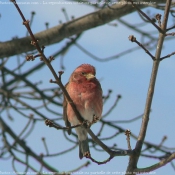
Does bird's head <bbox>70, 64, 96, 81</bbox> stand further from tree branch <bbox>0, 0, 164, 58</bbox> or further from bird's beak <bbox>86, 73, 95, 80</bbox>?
tree branch <bbox>0, 0, 164, 58</bbox>

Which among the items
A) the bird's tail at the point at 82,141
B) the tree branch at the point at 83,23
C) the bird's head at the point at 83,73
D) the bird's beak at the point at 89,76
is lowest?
the bird's tail at the point at 82,141

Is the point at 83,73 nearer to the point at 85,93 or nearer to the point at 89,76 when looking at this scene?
the point at 89,76

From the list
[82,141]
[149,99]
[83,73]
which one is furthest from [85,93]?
[149,99]

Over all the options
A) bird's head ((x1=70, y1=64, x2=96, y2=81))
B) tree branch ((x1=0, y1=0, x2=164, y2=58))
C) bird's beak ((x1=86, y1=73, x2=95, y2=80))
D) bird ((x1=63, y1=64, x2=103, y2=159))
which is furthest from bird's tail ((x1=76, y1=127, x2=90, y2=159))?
tree branch ((x1=0, y1=0, x2=164, y2=58))

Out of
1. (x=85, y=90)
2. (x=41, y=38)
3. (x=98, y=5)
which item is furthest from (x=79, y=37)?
(x=85, y=90)

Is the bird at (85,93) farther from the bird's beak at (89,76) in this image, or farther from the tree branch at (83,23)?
the tree branch at (83,23)

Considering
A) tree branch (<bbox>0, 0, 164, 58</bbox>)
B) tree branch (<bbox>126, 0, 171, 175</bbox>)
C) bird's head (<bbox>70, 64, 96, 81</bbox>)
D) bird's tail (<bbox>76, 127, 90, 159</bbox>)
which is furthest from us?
tree branch (<bbox>0, 0, 164, 58</bbox>)

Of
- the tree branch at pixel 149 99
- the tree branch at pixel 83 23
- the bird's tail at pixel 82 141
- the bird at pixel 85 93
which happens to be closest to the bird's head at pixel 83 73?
the bird at pixel 85 93

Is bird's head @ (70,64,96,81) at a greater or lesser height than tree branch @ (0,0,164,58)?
lesser

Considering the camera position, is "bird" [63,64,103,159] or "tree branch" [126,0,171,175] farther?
"bird" [63,64,103,159]

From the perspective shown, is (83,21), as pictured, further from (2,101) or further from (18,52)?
(2,101)

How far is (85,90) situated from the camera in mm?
5980

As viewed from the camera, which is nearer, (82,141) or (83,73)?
(83,73)

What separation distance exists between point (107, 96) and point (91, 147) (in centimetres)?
86
